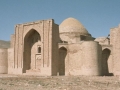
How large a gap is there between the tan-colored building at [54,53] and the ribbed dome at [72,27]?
1.29 m

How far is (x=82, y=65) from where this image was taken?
2786 cm

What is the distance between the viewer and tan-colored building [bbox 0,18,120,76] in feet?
90.9

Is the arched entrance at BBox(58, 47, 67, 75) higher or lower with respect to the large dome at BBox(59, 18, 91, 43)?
lower

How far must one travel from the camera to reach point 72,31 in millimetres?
35750

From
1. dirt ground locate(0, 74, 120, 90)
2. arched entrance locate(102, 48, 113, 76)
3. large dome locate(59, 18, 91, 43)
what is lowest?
dirt ground locate(0, 74, 120, 90)

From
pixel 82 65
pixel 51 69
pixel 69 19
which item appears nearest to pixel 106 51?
pixel 82 65

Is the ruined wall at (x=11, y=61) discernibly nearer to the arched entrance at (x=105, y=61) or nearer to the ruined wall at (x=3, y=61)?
the ruined wall at (x=3, y=61)

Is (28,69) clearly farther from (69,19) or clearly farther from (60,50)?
(69,19)

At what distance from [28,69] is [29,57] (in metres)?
1.89

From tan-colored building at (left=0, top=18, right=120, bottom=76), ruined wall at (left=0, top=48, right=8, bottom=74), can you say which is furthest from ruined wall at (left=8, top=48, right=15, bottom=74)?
ruined wall at (left=0, top=48, right=8, bottom=74)

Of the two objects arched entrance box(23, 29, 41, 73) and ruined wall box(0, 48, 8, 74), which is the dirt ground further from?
ruined wall box(0, 48, 8, 74)

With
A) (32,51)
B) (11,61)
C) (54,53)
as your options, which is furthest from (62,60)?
(11,61)

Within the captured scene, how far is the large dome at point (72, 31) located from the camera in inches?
1366

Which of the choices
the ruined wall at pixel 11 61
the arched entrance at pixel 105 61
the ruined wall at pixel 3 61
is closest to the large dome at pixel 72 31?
the arched entrance at pixel 105 61
